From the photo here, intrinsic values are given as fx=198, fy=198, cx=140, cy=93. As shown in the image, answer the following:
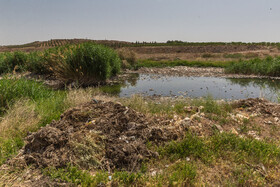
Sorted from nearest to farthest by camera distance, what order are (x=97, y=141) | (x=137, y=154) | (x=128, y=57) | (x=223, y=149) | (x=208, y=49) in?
1. (x=137, y=154)
2. (x=97, y=141)
3. (x=223, y=149)
4. (x=128, y=57)
5. (x=208, y=49)

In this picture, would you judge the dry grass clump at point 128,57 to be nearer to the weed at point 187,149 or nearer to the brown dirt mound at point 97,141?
the brown dirt mound at point 97,141

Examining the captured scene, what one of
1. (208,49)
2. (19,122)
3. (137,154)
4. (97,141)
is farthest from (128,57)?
(208,49)

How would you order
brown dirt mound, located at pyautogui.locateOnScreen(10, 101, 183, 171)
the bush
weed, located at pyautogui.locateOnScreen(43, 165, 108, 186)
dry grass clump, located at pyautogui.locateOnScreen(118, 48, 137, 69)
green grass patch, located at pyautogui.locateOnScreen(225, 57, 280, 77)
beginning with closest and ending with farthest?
weed, located at pyautogui.locateOnScreen(43, 165, 108, 186) < brown dirt mound, located at pyautogui.locateOnScreen(10, 101, 183, 171) < the bush < green grass patch, located at pyautogui.locateOnScreen(225, 57, 280, 77) < dry grass clump, located at pyautogui.locateOnScreen(118, 48, 137, 69)

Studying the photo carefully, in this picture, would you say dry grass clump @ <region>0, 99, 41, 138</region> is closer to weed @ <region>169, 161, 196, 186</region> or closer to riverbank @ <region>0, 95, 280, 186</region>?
riverbank @ <region>0, 95, 280, 186</region>

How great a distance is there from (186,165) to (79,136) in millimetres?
1840

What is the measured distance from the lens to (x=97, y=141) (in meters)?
3.46

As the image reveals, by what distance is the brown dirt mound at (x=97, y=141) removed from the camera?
308 cm

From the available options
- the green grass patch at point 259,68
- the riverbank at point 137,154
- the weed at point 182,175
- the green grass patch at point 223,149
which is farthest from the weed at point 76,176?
the green grass patch at point 259,68

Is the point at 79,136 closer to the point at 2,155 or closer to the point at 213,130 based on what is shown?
the point at 2,155

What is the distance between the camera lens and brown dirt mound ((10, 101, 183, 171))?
3082 mm

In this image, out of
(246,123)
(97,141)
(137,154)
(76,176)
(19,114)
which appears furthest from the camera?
(246,123)

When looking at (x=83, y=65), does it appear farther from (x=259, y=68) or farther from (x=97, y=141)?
(x=259, y=68)

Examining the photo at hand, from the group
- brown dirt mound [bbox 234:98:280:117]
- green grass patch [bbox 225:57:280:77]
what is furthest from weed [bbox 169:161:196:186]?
green grass patch [bbox 225:57:280:77]

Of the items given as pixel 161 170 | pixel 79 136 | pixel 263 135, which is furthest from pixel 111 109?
pixel 263 135
